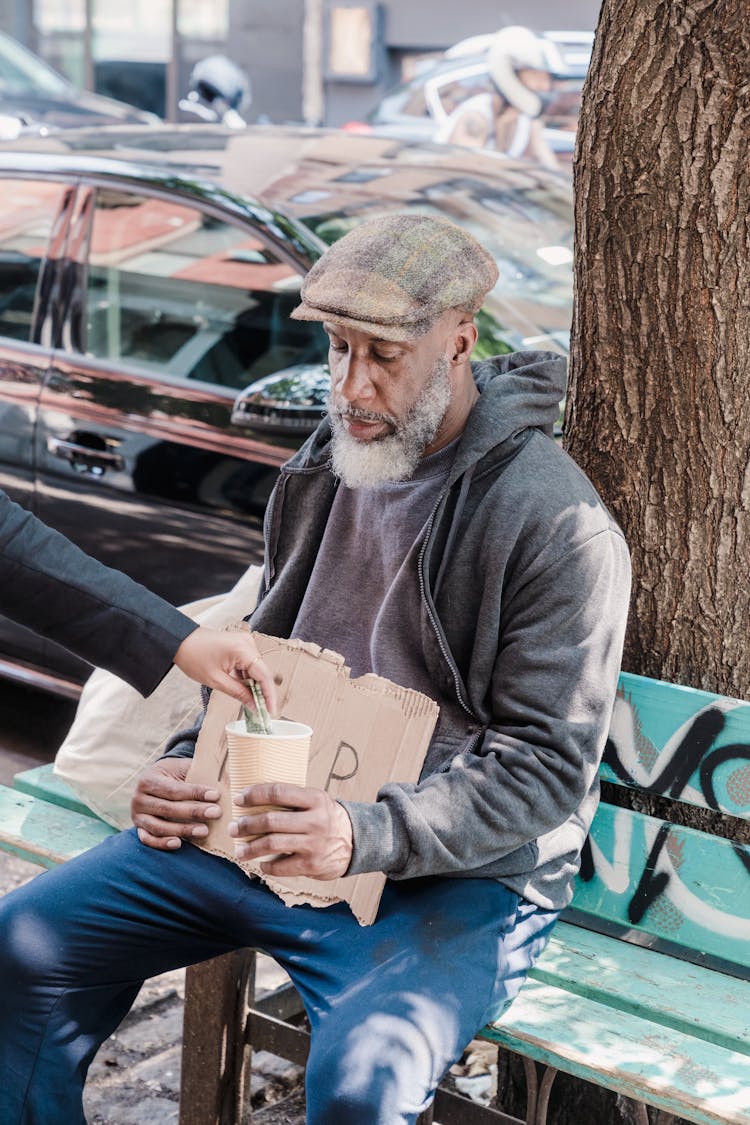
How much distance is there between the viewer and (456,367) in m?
2.84

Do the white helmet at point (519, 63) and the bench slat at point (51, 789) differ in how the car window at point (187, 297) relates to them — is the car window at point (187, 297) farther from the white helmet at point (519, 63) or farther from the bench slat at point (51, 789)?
the white helmet at point (519, 63)

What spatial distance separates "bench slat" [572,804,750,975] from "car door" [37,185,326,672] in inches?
72.5

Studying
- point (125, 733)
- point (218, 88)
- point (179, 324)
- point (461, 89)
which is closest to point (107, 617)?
point (125, 733)

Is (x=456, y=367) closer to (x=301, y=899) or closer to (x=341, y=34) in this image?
(x=301, y=899)

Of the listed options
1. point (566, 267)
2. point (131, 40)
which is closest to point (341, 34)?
point (131, 40)

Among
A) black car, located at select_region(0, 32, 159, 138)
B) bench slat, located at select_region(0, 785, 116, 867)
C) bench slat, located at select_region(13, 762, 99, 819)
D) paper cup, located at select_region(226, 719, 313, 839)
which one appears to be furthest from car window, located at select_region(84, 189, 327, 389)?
black car, located at select_region(0, 32, 159, 138)

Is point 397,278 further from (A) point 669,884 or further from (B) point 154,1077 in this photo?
(B) point 154,1077

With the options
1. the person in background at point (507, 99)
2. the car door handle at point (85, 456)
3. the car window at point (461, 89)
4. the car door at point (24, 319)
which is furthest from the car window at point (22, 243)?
the car window at point (461, 89)

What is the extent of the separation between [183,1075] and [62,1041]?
472 millimetres

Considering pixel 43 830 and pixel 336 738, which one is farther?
pixel 43 830

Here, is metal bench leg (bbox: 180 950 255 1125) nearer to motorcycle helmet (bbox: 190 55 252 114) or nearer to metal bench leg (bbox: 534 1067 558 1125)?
metal bench leg (bbox: 534 1067 558 1125)

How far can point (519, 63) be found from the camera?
13102 mm

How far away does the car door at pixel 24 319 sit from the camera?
5004 millimetres

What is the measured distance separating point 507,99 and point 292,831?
11528 mm
